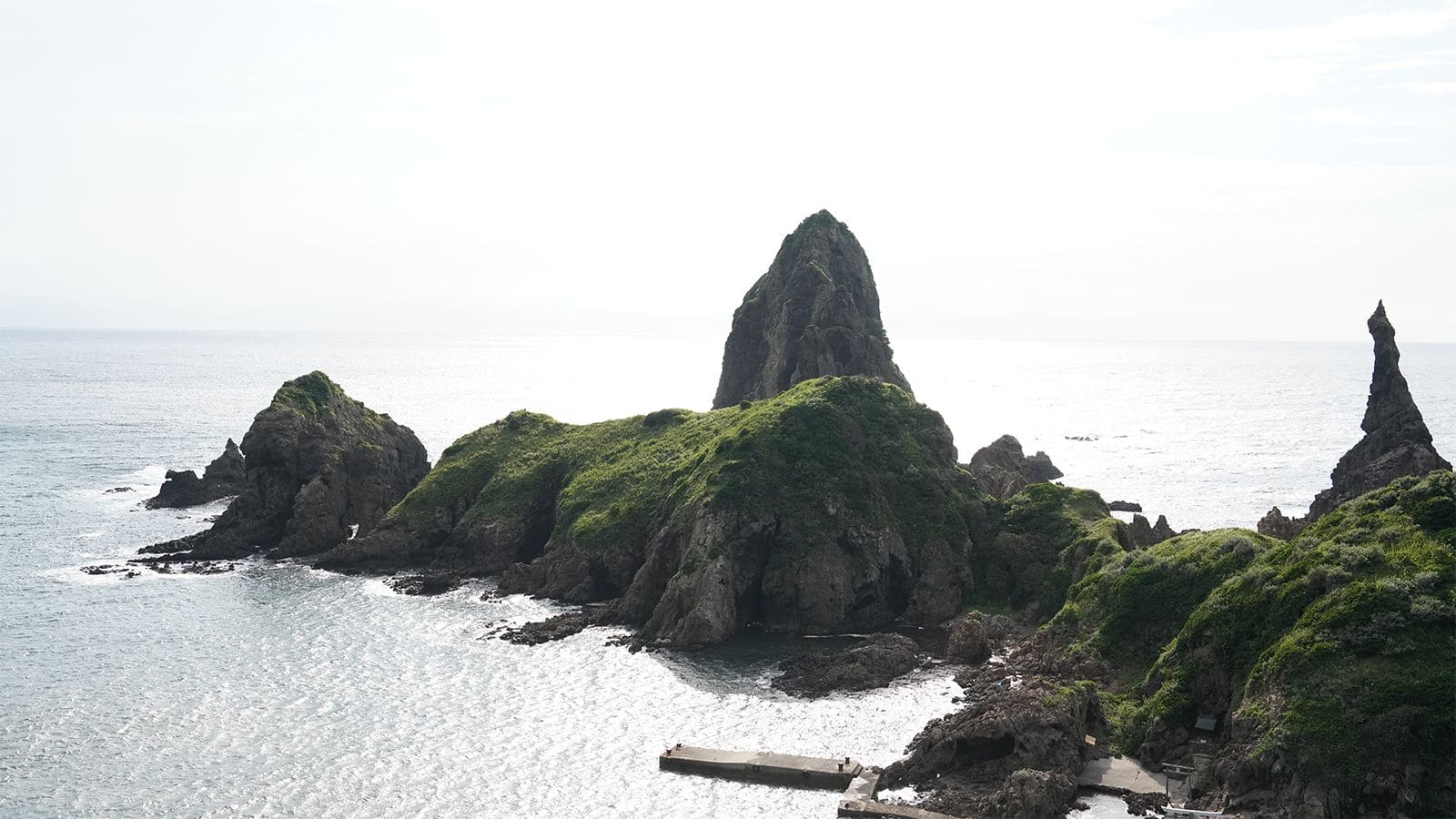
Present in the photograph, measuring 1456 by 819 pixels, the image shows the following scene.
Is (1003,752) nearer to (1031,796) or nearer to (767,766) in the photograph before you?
(1031,796)

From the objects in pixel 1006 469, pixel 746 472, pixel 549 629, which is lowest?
pixel 549 629

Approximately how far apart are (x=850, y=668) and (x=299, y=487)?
70.5m

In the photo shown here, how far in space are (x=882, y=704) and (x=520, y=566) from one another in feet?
146

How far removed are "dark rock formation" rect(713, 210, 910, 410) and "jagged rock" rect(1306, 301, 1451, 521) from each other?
1925 inches

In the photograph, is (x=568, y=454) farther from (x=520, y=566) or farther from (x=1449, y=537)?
(x=1449, y=537)

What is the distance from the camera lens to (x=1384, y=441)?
113m

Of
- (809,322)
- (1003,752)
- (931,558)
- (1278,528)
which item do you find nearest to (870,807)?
(1003,752)

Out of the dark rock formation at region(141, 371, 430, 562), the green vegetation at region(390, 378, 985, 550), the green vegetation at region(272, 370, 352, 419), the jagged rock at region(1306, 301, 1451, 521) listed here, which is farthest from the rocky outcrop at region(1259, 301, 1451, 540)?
the green vegetation at region(272, 370, 352, 419)

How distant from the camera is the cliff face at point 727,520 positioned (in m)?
91.9

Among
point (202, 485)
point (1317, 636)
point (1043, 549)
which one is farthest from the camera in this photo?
point (202, 485)

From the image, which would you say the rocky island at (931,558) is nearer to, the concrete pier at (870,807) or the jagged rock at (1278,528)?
the concrete pier at (870,807)

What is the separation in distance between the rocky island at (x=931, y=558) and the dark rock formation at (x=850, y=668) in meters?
0.24

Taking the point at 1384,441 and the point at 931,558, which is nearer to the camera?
the point at 931,558

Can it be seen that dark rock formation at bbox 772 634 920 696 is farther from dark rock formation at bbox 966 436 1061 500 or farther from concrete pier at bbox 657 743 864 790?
dark rock formation at bbox 966 436 1061 500
